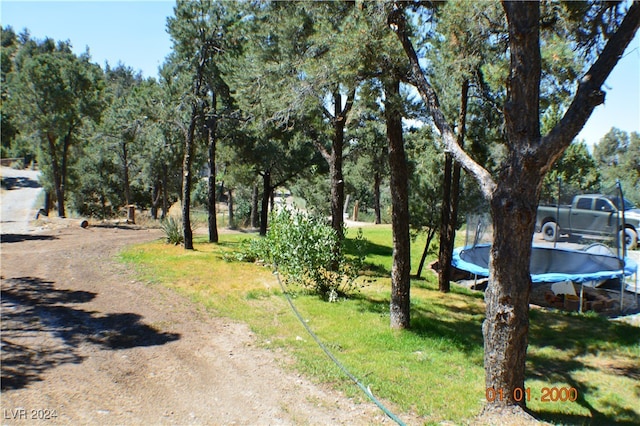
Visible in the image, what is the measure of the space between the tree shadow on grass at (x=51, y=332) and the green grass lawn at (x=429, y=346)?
1.69 meters

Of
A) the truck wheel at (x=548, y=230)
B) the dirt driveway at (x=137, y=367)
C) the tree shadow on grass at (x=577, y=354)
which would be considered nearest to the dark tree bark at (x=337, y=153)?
the dirt driveway at (x=137, y=367)

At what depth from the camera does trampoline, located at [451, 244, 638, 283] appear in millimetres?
11203

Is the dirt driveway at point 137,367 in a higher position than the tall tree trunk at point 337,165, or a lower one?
lower

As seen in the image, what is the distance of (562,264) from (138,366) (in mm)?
12173

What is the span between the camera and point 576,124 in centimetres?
403

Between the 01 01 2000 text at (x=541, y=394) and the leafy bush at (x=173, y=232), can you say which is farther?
the leafy bush at (x=173, y=232)

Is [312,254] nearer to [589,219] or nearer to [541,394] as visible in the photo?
[541,394]

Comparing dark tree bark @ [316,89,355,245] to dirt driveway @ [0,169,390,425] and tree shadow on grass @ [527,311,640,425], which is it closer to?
dirt driveway @ [0,169,390,425]

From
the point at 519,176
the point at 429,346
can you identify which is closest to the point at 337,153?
the point at 429,346

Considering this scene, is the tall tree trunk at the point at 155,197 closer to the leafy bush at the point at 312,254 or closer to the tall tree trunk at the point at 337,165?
the tall tree trunk at the point at 337,165

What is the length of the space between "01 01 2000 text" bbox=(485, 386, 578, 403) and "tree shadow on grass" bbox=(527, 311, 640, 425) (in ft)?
0.38

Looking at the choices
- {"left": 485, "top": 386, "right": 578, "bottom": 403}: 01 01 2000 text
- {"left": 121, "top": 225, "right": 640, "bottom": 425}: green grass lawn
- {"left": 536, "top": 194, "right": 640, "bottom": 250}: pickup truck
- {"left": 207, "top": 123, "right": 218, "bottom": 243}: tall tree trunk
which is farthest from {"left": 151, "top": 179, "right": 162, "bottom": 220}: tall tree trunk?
{"left": 485, "top": 386, "right": 578, "bottom": 403}: 01 01 2000 text

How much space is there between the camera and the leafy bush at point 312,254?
9.12 metres

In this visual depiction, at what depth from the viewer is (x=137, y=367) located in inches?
215
